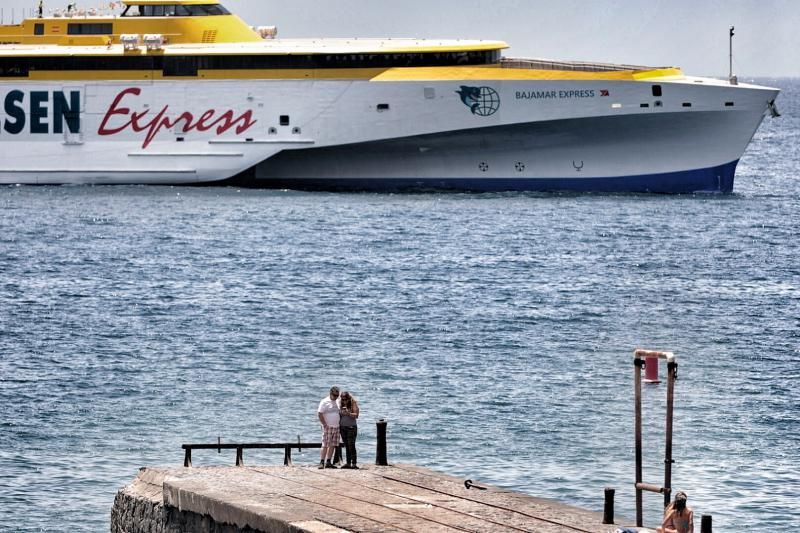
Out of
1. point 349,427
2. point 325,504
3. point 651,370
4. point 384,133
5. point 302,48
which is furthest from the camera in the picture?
point 302,48

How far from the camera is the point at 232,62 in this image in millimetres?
65250

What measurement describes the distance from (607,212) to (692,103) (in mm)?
6805

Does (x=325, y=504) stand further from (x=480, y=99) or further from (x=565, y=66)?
(x=565, y=66)

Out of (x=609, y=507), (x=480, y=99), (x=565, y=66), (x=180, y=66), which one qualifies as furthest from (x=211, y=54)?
(x=609, y=507)

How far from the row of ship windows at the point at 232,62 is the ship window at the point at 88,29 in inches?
78.4

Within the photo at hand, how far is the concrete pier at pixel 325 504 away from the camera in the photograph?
60.0 ft

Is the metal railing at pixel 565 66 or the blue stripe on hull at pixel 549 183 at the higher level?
the metal railing at pixel 565 66

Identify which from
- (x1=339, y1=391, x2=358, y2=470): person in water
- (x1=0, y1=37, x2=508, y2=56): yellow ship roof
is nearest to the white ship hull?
(x1=0, y1=37, x2=508, y2=56): yellow ship roof

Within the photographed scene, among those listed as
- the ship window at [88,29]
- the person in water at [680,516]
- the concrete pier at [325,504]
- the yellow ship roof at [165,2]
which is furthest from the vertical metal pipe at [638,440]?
the ship window at [88,29]

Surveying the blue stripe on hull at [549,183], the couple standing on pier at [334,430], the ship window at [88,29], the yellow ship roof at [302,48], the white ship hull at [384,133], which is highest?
the ship window at [88,29]

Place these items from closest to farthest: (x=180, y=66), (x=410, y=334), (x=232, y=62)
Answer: (x=410, y=334)
(x=232, y=62)
(x=180, y=66)

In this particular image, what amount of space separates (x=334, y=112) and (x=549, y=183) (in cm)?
887

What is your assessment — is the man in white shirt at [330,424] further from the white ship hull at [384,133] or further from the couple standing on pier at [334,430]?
the white ship hull at [384,133]

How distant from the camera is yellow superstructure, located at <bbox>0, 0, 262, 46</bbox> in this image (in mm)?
66938
